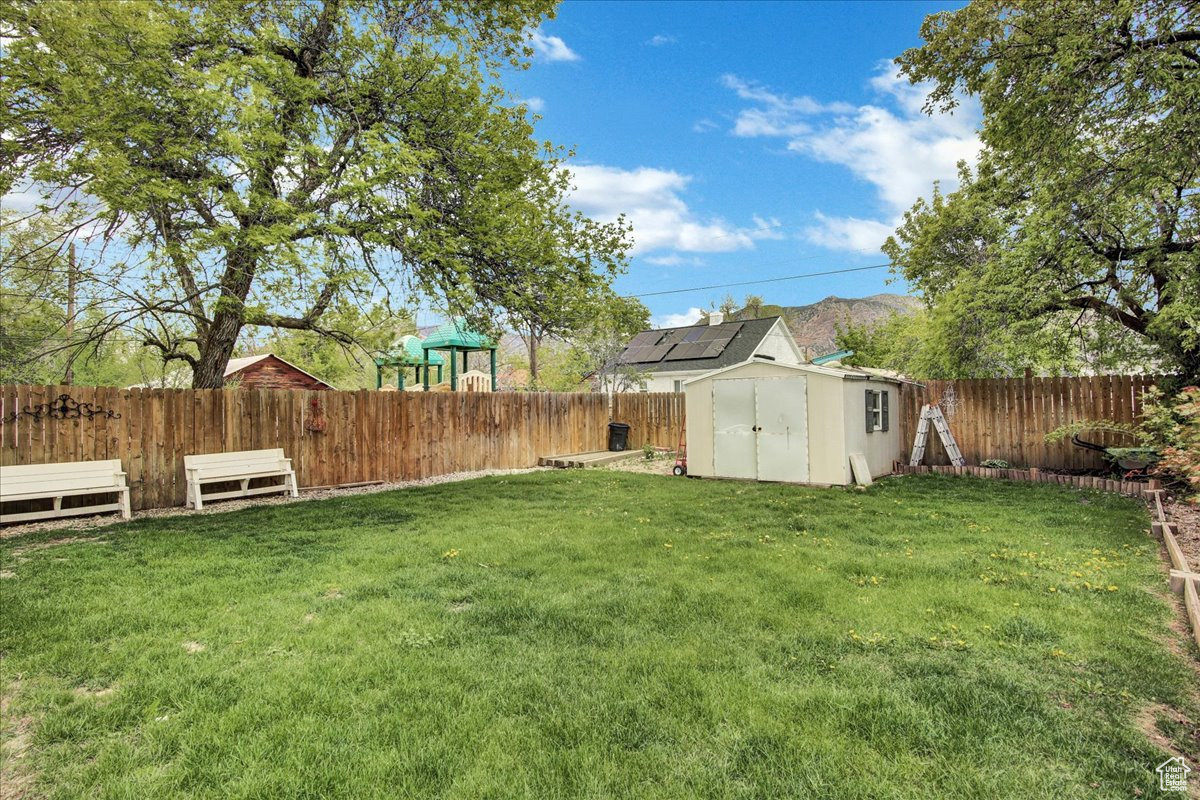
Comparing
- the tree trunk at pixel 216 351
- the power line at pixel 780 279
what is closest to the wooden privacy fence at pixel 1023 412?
the power line at pixel 780 279

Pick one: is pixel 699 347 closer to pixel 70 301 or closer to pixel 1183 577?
pixel 70 301

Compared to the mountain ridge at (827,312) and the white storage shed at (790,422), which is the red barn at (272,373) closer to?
the white storage shed at (790,422)

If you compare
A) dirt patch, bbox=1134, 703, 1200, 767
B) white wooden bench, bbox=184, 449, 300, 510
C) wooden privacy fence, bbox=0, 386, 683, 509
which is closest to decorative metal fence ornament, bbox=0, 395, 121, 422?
wooden privacy fence, bbox=0, 386, 683, 509

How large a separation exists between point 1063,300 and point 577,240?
27.2 feet

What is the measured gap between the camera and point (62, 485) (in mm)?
7172

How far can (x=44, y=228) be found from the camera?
23.7 ft

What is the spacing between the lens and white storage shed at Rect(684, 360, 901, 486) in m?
9.82

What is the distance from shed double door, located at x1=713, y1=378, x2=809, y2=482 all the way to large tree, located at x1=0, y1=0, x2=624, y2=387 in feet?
12.5

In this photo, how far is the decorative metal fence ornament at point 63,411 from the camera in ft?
24.0

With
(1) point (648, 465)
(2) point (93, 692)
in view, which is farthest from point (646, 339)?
(2) point (93, 692)

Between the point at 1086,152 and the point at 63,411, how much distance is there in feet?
44.8

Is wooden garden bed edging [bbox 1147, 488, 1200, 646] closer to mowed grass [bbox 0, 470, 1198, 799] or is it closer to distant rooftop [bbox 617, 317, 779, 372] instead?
mowed grass [bbox 0, 470, 1198, 799]

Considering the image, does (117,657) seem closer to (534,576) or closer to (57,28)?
(534,576)

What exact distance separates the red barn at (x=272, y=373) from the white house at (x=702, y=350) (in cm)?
1356
